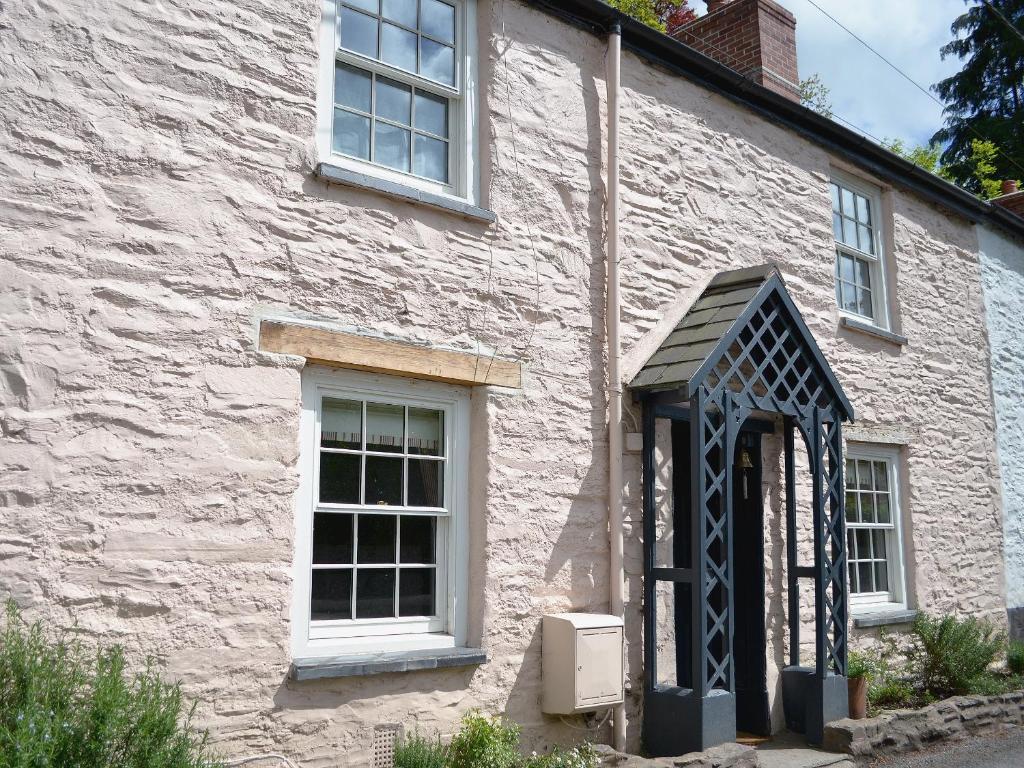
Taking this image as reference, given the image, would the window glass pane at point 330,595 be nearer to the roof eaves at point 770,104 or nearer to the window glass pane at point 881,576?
the roof eaves at point 770,104

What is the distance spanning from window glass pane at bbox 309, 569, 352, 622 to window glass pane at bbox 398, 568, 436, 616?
378 mm

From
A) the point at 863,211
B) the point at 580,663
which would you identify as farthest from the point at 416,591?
the point at 863,211

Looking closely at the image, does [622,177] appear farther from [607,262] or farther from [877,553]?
[877,553]

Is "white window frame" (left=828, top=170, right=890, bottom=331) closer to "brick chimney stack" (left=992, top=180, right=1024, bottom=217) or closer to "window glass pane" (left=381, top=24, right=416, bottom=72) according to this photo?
"brick chimney stack" (left=992, top=180, right=1024, bottom=217)

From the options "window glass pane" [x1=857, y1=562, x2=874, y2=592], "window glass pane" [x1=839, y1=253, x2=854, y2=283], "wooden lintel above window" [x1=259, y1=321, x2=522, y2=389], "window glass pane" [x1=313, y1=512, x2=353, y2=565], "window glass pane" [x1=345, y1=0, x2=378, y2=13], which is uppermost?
"window glass pane" [x1=345, y1=0, x2=378, y2=13]

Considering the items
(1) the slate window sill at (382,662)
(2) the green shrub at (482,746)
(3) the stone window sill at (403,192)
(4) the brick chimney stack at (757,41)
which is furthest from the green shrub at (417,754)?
(4) the brick chimney stack at (757,41)

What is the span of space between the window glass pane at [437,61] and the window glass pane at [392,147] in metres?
0.51

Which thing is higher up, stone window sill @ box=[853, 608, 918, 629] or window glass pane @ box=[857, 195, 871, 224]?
window glass pane @ box=[857, 195, 871, 224]

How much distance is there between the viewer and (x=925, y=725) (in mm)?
8266

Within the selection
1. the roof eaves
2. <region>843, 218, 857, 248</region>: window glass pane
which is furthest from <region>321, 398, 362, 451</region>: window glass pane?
<region>843, 218, 857, 248</region>: window glass pane

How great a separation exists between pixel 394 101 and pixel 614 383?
258 centimetres

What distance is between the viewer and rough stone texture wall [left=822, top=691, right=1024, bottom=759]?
7699 millimetres

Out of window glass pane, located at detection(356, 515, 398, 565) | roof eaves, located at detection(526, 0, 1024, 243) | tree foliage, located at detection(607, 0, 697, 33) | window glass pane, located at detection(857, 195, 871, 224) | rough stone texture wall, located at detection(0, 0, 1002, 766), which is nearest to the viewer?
rough stone texture wall, located at detection(0, 0, 1002, 766)

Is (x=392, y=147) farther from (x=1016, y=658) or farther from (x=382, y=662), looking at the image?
(x=1016, y=658)
